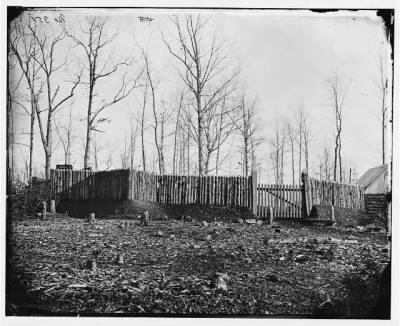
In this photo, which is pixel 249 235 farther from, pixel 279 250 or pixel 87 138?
pixel 87 138

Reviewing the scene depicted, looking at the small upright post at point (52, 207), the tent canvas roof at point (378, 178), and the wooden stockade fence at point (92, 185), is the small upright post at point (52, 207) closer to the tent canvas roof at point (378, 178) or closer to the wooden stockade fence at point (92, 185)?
the wooden stockade fence at point (92, 185)

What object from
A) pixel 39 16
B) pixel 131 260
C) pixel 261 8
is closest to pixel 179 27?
pixel 261 8

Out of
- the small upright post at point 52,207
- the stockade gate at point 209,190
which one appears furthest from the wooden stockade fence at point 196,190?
the small upright post at point 52,207

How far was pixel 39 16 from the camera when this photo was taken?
5.35 metres

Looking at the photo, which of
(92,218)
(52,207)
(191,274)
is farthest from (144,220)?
(191,274)

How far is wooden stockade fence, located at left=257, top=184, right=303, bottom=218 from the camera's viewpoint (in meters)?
9.38

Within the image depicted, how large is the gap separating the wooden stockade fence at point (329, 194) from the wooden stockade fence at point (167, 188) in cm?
139

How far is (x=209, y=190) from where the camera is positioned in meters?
9.91

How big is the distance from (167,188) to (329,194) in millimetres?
4055

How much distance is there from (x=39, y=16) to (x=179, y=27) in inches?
75.7

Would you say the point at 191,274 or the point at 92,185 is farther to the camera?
the point at 92,185

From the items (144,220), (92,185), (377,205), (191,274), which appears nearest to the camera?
(191,274)

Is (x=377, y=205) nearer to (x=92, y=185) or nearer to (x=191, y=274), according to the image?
(x=191, y=274)

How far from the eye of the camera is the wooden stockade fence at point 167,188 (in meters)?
9.59
